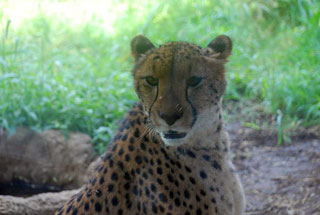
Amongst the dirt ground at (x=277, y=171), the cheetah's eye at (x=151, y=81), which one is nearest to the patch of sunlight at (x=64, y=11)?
the dirt ground at (x=277, y=171)

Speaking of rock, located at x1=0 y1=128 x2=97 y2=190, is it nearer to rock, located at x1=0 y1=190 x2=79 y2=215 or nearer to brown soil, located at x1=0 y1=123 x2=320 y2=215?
brown soil, located at x1=0 y1=123 x2=320 y2=215

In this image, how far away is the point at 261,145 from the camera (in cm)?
392

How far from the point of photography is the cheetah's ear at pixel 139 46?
2.08m

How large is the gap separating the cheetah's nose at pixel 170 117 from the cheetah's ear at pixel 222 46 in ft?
1.25

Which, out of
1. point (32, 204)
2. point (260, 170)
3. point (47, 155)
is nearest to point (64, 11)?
point (47, 155)

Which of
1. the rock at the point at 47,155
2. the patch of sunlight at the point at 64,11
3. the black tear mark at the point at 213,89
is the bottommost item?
the rock at the point at 47,155

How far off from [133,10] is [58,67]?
1372mm

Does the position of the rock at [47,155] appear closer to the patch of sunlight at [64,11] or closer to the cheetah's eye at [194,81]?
the patch of sunlight at [64,11]

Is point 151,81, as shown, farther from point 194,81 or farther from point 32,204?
point 32,204

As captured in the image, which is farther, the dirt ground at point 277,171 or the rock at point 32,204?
the dirt ground at point 277,171

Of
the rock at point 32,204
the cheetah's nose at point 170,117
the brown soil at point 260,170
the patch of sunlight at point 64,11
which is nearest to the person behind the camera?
the cheetah's nose at point 170,117

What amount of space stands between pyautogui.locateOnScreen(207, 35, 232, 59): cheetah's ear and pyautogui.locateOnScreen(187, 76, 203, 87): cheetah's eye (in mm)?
182

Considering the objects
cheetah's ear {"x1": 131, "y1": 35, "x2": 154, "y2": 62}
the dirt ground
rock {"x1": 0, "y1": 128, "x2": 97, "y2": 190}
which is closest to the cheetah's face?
cheetah's ear {"x1": 131, "y1": 35, "x2": 154, "y2": 62}

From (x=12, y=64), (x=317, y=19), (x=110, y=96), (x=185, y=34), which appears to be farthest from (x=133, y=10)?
(x=317, y=19)
